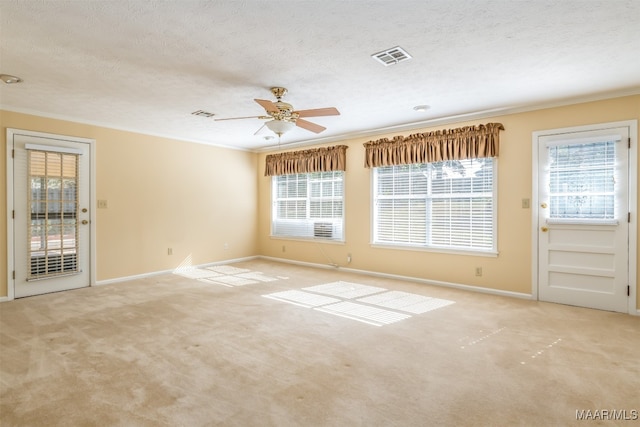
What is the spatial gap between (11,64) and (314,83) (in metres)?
2.73

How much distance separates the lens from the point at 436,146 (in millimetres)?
5160

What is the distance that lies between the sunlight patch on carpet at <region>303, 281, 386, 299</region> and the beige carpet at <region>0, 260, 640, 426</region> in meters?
0.17

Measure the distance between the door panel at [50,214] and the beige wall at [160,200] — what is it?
146 millimetres

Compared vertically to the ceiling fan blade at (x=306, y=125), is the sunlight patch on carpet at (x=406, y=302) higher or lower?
lower

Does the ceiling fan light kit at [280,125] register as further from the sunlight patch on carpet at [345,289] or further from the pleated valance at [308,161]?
the pleated valance at [308,161]

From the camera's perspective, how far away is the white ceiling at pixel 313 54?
7.64 ft

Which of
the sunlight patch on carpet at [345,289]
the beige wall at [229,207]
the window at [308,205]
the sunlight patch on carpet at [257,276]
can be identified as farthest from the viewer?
the window at [308,205]

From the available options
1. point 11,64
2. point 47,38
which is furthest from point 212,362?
point 11,64

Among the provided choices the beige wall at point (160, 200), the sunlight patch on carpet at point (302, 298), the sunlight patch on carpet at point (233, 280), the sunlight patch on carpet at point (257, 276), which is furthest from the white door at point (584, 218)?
the beige wall at point (160, 200)

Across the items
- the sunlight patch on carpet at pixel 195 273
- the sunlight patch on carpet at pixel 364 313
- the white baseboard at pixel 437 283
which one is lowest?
the sunlight patch on carpet at pixel 364 313

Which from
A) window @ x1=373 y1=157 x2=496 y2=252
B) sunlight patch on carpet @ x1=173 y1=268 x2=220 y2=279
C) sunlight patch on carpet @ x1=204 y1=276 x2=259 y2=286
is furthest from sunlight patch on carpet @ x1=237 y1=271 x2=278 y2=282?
window @ x1=373 y1=157 x2=496 y2=252

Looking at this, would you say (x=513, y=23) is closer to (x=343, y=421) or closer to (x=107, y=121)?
(x=343, y=421)

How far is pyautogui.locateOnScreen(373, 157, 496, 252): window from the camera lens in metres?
4.90

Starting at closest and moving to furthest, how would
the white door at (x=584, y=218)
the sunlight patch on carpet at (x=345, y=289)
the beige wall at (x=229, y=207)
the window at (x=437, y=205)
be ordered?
the white door at (x=584, y=218), the beige wall at (x=229, y=207), the sunlight patch on carpet at (x=345, y=289), the window at (x=437, y=205)
